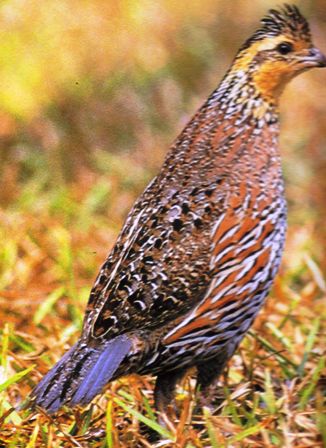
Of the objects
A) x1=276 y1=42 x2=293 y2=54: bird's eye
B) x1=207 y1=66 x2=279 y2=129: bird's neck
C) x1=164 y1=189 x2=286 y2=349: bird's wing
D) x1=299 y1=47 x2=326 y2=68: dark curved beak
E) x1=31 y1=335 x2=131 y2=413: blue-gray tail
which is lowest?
x1=31 y1=335 x2=131 y2=413: blue-gray tail

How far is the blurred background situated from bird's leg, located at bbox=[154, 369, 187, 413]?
1.32m

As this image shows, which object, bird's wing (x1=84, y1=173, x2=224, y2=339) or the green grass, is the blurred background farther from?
bird's wing (x1=84, y1=173, x2=224, y2=339)

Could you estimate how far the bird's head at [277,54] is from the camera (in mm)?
5367

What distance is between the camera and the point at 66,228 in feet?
24.5

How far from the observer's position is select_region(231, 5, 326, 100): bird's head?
Result: 5.37m

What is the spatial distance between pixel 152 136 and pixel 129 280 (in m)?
4.46

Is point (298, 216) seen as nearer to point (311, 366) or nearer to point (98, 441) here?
point (311, 366)

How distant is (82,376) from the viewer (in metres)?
4.80

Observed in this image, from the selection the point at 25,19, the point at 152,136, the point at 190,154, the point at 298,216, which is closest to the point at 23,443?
the point at 190,154

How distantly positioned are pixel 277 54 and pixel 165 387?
5.06ft

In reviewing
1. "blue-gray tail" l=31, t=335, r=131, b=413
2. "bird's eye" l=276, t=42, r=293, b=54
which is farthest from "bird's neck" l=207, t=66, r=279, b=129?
"blue-gray tail" l=31, t=335, r=131, b=413

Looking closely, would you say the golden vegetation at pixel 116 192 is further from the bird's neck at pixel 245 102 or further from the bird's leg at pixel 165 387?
the bird's neck at pixel 245 102

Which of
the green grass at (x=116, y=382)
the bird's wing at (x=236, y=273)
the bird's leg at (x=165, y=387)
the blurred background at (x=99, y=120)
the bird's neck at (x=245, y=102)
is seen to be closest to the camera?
the green grass at (x=116, y=382)

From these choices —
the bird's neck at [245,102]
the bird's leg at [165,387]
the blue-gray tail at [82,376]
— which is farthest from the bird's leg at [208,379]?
the bird's neck at [245,102]
